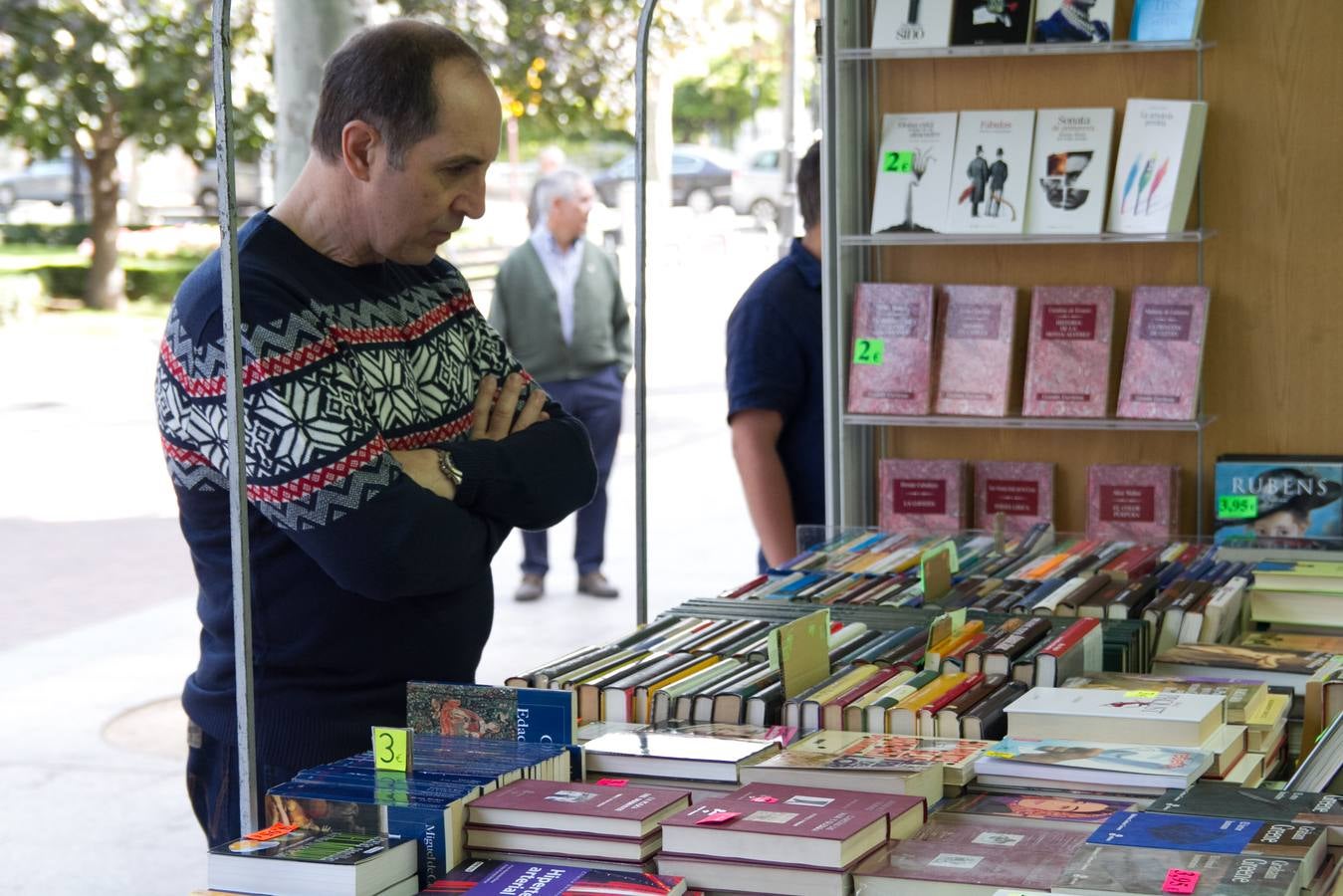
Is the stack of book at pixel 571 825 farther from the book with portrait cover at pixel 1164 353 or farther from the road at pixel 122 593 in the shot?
the road at pixel 122 593

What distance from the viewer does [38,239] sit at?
80.9 ft

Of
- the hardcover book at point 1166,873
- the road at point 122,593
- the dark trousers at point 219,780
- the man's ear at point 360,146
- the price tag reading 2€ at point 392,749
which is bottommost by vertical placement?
the road at point 122,593

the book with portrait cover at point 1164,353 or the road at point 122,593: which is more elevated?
the book with portrait cover at point 1164,353

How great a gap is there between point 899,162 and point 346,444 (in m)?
2.07

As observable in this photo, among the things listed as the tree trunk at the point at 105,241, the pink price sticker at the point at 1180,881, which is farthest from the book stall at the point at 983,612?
the tree trunk at the point at 105,241

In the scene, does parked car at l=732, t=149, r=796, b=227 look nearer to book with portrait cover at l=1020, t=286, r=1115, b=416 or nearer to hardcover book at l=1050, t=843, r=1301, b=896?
book with portrait cover at l=1020, t=286, r=1115, b=416

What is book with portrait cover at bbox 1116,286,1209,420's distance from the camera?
142 inches

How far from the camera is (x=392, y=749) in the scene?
1.82m

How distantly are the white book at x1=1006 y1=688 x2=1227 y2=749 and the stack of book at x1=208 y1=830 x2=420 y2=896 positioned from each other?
0.79 metres

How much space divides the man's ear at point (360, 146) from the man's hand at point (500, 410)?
449 millimetres

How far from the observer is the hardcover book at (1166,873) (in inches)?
58.8

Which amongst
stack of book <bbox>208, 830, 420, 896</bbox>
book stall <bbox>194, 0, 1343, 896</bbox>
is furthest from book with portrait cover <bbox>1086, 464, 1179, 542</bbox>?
stack of book <bbox>208, 830, 420, 896</bbox>

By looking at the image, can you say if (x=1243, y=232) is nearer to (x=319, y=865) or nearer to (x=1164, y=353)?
Answer: (x=1164, y=353)

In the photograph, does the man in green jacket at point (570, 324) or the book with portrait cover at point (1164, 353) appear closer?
the book with portrait cover at point (1164, 353)
